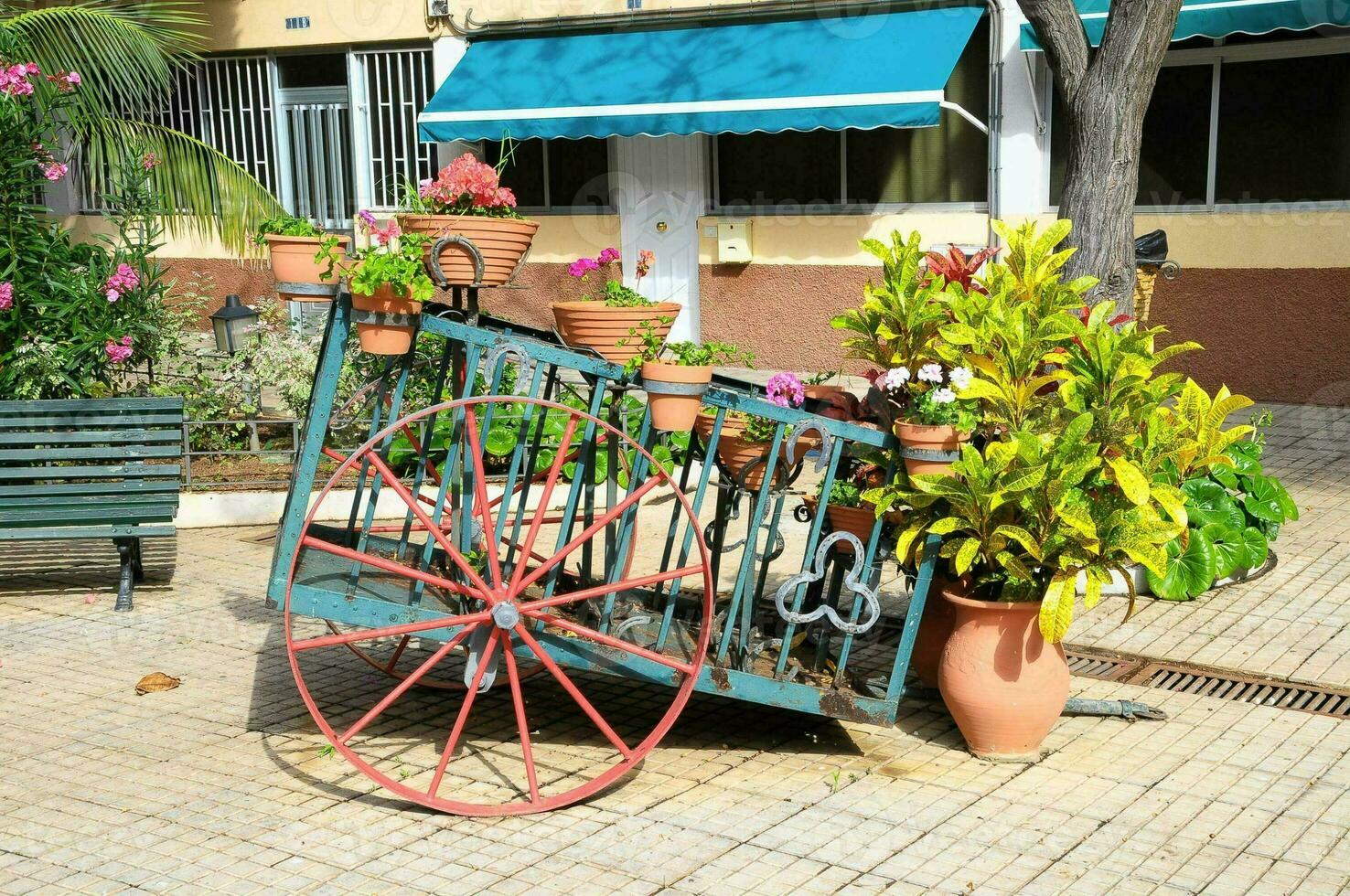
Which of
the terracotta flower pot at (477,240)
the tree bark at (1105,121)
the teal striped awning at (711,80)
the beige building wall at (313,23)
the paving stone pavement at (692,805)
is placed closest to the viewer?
the paving stone pavement at (692,805)

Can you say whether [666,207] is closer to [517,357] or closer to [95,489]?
[95,489]

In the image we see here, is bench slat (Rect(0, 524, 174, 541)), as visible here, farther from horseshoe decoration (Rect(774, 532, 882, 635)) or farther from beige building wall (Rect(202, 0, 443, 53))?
beige building wall (Rect(202, 0, 443, 53))

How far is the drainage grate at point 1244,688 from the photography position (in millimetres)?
5305

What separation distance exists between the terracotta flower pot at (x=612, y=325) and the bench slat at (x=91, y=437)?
2.84 metres

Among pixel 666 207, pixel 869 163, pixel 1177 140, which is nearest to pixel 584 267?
pixel 1177 140

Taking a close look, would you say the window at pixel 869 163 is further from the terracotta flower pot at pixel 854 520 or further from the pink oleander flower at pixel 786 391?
the pink oleander flower at pixel 786 391

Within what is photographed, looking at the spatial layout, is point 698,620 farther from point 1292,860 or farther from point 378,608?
point 1292,860

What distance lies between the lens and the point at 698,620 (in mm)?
5391

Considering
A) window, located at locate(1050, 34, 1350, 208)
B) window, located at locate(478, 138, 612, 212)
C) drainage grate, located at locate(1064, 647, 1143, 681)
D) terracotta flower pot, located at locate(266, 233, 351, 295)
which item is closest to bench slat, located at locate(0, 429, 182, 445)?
terracotta flower pot, located at locate(266, 233, 351, 295)

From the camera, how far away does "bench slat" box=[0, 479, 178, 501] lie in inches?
266

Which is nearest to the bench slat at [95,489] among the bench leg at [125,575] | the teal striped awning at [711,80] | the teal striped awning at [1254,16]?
the bench leg at [125,575]

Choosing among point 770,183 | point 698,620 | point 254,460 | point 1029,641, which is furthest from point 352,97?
point 1029,641

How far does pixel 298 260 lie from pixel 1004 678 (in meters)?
2.76

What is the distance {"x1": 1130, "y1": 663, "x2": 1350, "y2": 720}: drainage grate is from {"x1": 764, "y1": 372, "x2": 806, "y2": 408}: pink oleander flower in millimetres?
1908
